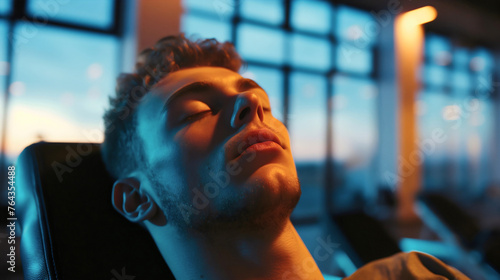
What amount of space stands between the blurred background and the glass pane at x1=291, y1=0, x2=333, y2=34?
19mm

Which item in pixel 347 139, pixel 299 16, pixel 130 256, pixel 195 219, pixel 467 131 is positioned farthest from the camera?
pixel 467 131

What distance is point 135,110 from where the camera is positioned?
987 millimetres

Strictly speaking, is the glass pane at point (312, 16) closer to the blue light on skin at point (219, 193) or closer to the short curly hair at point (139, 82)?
the short curly hair at point (139, 82)

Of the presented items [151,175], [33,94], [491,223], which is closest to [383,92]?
[491,223]

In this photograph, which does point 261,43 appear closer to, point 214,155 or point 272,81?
point 272,81

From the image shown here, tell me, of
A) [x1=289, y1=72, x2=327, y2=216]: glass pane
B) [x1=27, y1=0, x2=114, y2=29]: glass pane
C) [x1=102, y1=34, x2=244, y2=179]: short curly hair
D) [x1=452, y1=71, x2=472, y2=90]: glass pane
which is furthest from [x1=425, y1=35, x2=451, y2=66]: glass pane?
[x1=102, y1=34, x2=244, y2=179]: short curly hair

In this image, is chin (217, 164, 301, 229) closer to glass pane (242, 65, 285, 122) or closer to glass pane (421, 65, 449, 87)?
glass pane (242, 65, 285, 122)

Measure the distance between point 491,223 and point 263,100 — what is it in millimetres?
5795

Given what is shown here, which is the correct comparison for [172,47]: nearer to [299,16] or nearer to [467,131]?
[299,16]

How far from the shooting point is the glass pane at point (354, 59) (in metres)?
4.75

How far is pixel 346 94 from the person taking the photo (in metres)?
4.91

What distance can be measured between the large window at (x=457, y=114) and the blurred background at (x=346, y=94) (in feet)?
0.11

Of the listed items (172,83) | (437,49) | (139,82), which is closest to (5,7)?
(139,82)

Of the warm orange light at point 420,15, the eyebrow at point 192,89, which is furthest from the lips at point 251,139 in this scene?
the warm orange light at point 420,15
